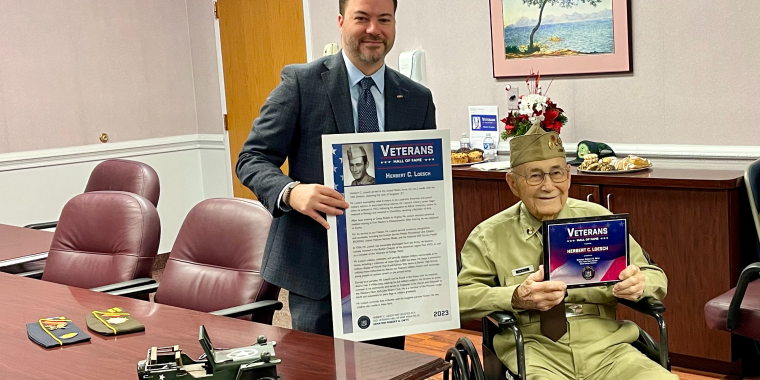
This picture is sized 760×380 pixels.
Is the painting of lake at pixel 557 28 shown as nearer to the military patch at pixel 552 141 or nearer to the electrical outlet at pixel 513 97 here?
the electrical outlet at pixel 513 97

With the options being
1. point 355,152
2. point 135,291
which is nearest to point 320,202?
point 355,152

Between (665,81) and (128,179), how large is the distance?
2.84 metres

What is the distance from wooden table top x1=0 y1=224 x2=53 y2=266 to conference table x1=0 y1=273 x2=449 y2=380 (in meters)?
1.15

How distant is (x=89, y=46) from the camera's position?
6223 mm

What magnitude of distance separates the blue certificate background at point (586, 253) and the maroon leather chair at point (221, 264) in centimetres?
94

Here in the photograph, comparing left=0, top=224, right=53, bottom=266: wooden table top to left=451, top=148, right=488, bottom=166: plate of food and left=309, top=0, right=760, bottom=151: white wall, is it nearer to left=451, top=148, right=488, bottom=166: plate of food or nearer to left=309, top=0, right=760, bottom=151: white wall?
left=451, top=148, right=488, bottom=166: plate of food

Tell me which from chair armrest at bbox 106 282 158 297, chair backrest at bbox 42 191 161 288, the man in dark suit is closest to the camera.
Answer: the man in dark suit

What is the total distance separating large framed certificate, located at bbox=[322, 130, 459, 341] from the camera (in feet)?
6.79

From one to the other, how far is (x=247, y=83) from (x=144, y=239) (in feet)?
11.1

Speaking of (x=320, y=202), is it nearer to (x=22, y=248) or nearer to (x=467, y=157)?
(x=22, y=248)

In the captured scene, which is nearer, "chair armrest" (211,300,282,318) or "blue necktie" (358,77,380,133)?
"blue necktie" (358,77,380,133)

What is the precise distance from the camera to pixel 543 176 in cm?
250

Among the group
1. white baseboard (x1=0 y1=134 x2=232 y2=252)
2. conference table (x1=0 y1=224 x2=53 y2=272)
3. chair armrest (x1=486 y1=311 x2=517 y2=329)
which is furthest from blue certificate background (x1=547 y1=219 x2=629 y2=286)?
white baseboard (x1=0 y1=134 x2=232 y2=252)

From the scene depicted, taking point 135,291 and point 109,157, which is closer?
point 135,291
